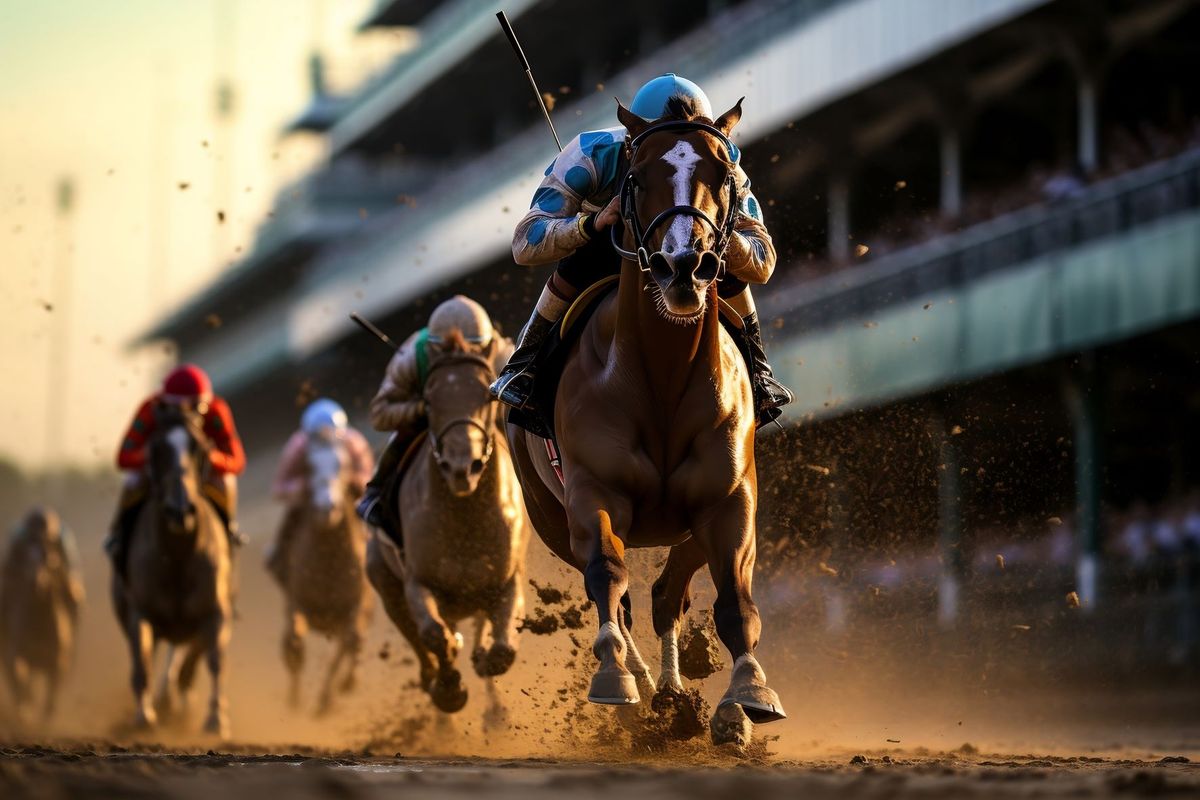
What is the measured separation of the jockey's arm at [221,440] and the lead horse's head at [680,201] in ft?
24.3

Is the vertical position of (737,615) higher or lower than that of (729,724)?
higher

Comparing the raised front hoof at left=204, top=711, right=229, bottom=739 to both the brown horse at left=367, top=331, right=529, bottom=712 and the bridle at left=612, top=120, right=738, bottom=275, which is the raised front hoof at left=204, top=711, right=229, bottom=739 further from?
the bridle at left=612, top=120, right=738, bottom=275

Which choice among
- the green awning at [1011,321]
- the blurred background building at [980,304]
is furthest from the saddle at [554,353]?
the green awning at [1011,321]

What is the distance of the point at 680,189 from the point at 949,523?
48.7ft

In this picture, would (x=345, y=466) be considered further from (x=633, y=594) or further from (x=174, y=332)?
(x=174, y=332)

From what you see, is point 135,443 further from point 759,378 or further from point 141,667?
point 759,378

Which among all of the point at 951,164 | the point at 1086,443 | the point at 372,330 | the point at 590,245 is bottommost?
the point at 590,245

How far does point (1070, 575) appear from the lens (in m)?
17.9

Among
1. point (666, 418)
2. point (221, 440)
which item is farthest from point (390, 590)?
point (666, 418)

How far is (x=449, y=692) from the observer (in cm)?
1128

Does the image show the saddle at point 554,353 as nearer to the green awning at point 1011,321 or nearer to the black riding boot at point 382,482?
the black riding boot at point 382,482

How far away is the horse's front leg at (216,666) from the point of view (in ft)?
47.5

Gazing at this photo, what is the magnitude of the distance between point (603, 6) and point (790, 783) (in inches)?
1247

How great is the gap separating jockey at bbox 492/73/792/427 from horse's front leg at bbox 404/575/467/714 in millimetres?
2577
